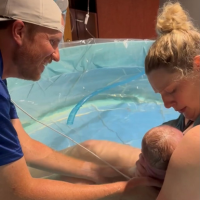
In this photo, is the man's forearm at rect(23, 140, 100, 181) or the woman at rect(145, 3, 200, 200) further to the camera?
the man's forearm at rect(23, 140, 100, 181)

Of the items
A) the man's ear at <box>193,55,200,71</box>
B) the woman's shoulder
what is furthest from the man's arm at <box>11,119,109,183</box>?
the man's ear at <box>193,55,200,71</box>

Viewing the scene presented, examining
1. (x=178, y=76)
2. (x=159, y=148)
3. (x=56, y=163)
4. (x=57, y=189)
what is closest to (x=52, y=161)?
(x=56, y=163)

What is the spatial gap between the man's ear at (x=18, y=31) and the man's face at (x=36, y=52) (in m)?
0.01

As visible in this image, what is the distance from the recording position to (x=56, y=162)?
3.99ft

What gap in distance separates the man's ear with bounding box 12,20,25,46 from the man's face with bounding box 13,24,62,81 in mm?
14

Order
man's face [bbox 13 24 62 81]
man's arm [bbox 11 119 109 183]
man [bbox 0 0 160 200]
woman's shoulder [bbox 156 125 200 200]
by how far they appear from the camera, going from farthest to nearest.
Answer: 1. man's arm [bbox 11 119 109 183]
2. man's face [bbox 13 24 62 81]
3. man [bbox 0 0 160 200]
4. woman's shoulder [bbox 156 125 200 200]

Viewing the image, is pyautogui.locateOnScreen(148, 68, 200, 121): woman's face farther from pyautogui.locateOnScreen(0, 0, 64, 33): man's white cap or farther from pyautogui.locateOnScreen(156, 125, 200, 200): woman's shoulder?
pyautogui.locateOnScreen(0, 0, 64, 33): man's white cap

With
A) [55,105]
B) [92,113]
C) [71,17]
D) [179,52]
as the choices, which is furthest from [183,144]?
[71,17]

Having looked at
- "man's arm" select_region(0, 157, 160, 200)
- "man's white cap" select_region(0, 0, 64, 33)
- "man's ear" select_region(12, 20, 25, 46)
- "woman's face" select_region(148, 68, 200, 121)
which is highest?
"man's white cap" select_region(0, 0, 64, 33)

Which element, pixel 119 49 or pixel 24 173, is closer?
pixel 24 173

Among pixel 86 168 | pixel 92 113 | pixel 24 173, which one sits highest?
pixel 24 173

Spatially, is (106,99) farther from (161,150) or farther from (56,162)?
(161,150)

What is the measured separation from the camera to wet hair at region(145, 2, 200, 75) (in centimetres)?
88

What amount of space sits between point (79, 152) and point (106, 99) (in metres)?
0.94
